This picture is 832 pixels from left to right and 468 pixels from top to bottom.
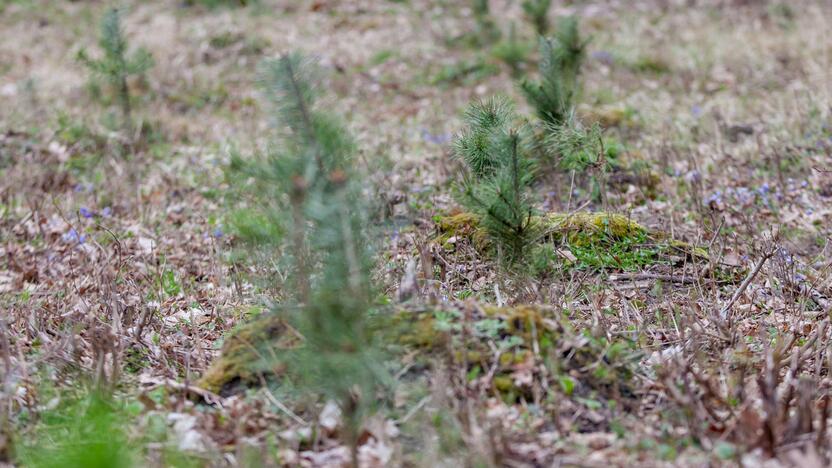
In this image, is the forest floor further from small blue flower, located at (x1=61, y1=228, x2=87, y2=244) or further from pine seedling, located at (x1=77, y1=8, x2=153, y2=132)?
pine seedling, located at (x1=77, y1=8, x2=153, y2=132)

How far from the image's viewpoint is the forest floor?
2.60m

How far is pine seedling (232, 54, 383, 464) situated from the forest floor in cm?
31

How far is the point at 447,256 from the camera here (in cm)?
439

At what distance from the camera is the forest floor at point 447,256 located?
8.54 feet

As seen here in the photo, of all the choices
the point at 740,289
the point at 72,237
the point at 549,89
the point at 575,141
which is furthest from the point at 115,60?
the point at 740,289

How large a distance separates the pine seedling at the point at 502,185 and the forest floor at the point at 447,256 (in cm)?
25

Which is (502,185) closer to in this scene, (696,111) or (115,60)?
(115,60)

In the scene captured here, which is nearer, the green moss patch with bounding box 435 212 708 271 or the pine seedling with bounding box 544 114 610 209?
the pine seedling with bounding box 544 114 610 209

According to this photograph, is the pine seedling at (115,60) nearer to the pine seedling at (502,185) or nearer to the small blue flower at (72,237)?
the small blue flower at (72,237)

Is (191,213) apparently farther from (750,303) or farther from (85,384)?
(750,303)

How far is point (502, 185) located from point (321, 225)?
104 cm

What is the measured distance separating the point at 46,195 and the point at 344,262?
468 cm

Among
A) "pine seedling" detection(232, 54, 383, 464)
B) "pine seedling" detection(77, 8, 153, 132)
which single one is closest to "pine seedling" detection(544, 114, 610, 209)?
"pine seedling" detection(232, 54, 383, 464)

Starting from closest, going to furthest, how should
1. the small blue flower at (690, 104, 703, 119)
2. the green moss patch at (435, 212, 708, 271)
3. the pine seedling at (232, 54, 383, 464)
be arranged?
the pine seedling at (232, 54, 383, 464) < the green moss patch at (435, 212, 708, 271) < the small blue flower at (690, 104, 703, 119)
